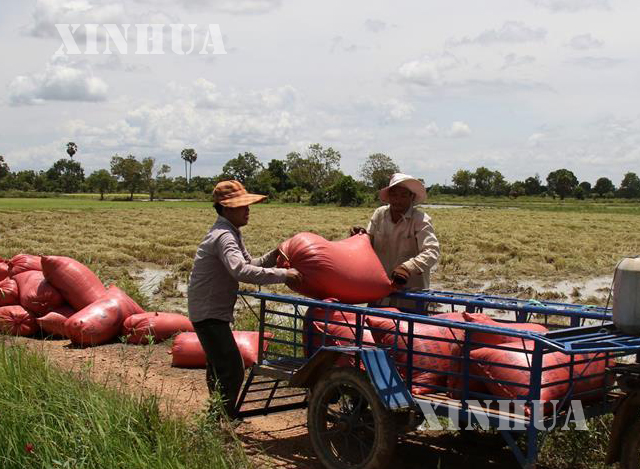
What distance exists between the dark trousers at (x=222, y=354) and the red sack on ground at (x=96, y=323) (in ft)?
9.47

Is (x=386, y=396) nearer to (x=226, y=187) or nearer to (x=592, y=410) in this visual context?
(x=592, y=410)

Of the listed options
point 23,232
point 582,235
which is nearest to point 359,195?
point 582,235

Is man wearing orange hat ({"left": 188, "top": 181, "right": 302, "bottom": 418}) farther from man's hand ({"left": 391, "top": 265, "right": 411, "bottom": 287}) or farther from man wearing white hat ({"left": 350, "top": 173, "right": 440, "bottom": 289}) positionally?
man wearing white hat ({"left": 350, "top": 173, "right": 440, "bottom": 289})

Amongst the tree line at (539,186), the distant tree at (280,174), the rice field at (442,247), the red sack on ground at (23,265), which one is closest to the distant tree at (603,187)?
the tree line at (539,186)

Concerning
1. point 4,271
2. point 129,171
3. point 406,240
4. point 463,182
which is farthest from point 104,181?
point 406,240

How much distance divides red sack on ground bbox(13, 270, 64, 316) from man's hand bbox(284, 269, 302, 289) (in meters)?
4.09

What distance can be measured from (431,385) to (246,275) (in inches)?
48.0

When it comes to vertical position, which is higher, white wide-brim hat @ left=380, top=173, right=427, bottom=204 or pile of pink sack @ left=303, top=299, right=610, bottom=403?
white wide-brim hat @ left=380, top=173, right=427, bottom=204

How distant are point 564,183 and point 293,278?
116m

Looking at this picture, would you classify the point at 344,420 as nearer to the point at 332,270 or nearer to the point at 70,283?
the point at 332,270

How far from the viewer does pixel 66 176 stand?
367 feet

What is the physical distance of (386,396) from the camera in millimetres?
3922

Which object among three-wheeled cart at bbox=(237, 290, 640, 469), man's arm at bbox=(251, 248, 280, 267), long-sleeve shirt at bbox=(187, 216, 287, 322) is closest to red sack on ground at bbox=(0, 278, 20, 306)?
long-sleeve shirt at bbox=(187, 216, 287, 322)

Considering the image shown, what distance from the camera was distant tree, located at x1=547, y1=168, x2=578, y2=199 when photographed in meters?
115
